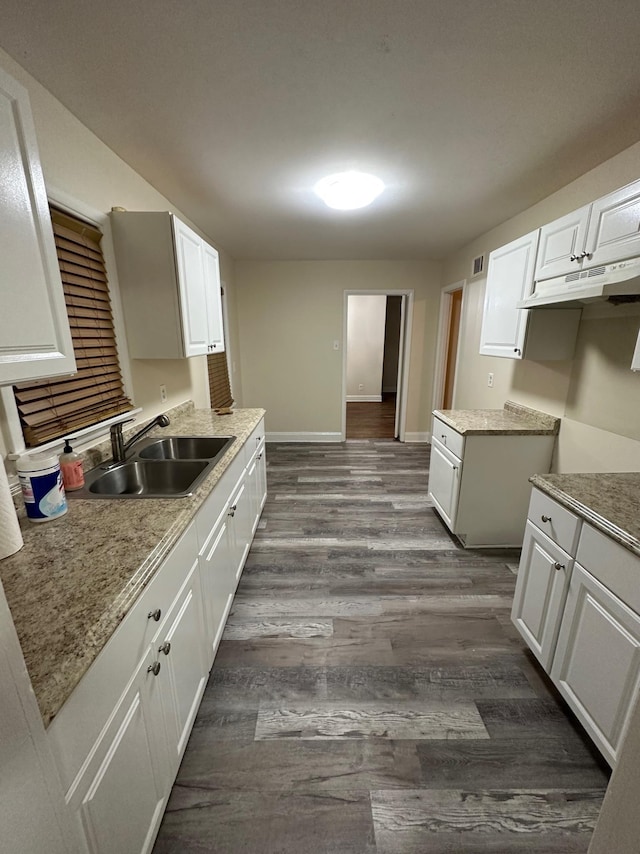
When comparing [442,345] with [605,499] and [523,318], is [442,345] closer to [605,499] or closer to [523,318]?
[523,318]

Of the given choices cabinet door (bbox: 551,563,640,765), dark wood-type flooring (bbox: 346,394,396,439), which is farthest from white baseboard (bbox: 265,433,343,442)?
cabinet door (bbox: 551,563,640,765)

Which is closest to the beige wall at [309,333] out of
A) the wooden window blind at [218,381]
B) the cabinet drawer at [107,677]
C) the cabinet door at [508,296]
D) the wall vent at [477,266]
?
the wooden window blind at [218,381]

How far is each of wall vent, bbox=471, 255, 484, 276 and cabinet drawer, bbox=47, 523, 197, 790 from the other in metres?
3.66

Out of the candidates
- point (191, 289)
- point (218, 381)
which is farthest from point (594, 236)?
point (218, 381)

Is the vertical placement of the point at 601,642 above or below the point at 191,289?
below

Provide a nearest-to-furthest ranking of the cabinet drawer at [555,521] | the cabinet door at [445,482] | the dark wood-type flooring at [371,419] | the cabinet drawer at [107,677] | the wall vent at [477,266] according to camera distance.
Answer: the cabinet drawer at [107,677]
the cabinet drawer at [555,521]
the cabinet door at [445,482]
the wall vent at [477,266]
the dark wood-type flooring at [371,419]

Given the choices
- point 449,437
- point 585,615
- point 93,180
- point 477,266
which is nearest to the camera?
point 585,615

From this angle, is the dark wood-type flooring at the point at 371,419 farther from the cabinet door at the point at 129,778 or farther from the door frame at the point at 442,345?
the cabinet door at the point at 129,778

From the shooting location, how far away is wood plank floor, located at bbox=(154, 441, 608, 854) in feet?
3.71

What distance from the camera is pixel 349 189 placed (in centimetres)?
229

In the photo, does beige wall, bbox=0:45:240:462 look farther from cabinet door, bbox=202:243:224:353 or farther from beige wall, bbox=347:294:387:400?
beige wall, bbox=347:294:387:400

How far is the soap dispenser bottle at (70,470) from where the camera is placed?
139 centimetres

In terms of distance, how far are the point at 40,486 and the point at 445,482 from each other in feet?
8.18

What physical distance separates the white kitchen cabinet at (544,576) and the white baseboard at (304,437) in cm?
356
